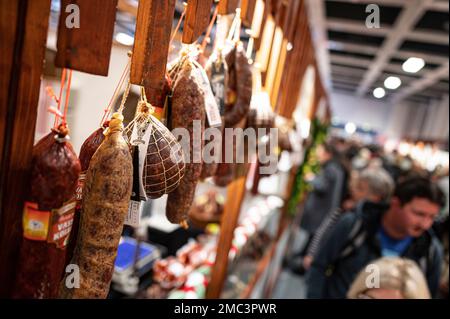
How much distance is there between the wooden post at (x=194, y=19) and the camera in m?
1.03

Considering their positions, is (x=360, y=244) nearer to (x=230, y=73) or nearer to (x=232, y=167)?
(x=232, y=167)

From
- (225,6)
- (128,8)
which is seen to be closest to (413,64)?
(225,6)

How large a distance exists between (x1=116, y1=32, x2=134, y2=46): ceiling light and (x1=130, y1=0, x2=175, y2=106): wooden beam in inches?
6.4

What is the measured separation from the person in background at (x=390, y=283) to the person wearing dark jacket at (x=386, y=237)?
2.04 ft

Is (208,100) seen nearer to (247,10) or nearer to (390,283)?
(247,10)

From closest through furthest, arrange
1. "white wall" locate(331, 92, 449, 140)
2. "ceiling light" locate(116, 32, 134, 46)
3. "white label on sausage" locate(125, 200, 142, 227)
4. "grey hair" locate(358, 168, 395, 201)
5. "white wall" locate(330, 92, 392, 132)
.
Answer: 1. "white label on sausage" locate(125, 200, 142, 227)
2. "ceiling light" locate(116, 32, 134, 46)
3. "grey hair" locate(358, 168, 395, 201)
4. "white wall" locate(331, 92, 449, 140)
5. "white wall" locate(330, 92, 392, 132)

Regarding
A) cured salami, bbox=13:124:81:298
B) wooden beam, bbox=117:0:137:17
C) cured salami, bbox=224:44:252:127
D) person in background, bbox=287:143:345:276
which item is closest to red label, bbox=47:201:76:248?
cured salami, bbox=13:124:81:298

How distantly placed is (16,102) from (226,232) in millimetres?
1677

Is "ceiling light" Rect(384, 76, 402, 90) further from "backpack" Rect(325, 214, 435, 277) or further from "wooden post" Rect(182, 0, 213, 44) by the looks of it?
"wooden post" Rect(182, 0, 213, 44)

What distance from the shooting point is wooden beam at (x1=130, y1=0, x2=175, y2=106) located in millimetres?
907

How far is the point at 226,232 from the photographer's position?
229 centimetres

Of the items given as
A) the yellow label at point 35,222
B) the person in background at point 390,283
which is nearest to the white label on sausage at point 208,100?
the yellow label at point 35,222

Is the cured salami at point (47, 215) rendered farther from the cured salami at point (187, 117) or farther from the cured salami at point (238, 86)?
the cured salami at point (238, 86)
